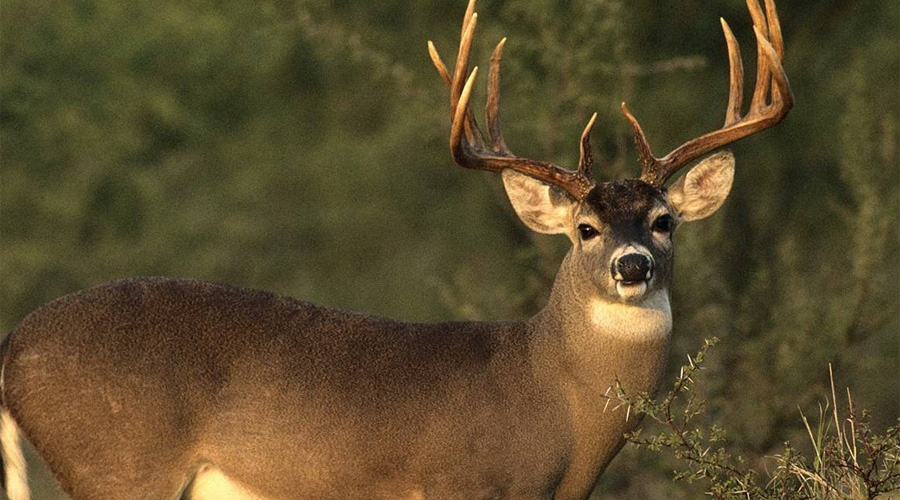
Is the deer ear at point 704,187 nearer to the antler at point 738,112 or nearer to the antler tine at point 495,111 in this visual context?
the antler at point 738,112

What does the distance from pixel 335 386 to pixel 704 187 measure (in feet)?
6.50

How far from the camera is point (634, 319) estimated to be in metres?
8.80

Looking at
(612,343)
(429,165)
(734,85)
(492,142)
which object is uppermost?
(734,85)

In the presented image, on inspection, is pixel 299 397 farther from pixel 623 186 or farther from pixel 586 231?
pixel 623 186

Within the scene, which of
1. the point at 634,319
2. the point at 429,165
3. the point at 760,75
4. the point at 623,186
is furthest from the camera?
the point at 429,165

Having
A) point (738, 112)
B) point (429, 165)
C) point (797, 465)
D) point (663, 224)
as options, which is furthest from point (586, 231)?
point (429, 165)

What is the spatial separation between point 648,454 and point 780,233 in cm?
483

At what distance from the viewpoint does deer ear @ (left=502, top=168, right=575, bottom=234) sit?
9.29 meters

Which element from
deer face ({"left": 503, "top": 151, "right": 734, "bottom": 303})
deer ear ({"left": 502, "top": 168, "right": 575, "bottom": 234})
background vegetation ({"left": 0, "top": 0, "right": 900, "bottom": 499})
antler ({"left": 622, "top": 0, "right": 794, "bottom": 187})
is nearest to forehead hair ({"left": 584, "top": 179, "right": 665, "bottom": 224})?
deer face ({"left": 503, "top": 151, "right": 734, "bottom": 303})

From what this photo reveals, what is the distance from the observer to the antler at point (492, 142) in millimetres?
9141

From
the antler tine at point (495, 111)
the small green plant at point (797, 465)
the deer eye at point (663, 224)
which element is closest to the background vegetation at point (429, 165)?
the antler tine at point (495, 111)

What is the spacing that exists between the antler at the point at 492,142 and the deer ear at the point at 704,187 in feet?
1.52

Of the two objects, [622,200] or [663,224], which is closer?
[622,200]

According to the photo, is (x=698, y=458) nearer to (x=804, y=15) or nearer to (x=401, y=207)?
(x=804, y=15)
